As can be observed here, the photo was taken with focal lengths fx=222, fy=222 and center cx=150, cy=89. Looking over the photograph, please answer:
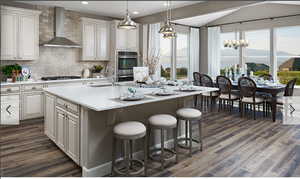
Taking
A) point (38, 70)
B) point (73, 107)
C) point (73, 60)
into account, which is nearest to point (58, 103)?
point (73, 107)

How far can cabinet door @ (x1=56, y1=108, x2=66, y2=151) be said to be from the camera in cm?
265

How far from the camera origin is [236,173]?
237cm

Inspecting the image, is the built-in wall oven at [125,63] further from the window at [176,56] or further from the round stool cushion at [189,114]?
the round stool cushion at [189,114]

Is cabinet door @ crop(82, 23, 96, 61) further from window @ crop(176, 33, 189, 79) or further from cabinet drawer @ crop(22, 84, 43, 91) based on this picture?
window @ crop(176, 33, 189, 79)

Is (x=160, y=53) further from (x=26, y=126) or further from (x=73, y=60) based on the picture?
(x=26, y=126)

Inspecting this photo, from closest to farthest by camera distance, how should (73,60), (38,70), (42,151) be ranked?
(42,151) → (38,70) → (73,60)

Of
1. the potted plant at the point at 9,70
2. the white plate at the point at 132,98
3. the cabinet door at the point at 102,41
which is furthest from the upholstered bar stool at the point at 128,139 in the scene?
the cabinet door at the point at 102,41

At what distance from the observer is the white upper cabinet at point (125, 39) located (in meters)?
5.63

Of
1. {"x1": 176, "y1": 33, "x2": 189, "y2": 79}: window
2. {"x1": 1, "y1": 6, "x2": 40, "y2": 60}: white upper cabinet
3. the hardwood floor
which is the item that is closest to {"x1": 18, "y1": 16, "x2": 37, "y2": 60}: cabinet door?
{"x1": 1, "y1": 6, "x2": 40, "y2": 60}: white upper cabinet

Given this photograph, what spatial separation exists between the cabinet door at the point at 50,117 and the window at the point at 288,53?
5677 mm

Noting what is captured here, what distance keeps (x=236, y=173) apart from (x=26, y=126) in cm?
357

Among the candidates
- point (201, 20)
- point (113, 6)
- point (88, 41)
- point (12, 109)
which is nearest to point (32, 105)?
point (12, 109)

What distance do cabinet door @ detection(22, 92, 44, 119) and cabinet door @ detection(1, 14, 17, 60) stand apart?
81 cm

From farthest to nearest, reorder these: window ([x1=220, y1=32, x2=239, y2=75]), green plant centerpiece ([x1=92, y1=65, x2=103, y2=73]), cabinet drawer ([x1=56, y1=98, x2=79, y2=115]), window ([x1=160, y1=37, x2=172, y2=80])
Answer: window ([x1=220, y1=32, x2=239, y2=75]) < window ([x1=160, y1=37, x2=172, y2=80]) < green plant centerpiece ([x1=92, y1=65, x2=103, y2=73]) < cabinet drawer ([x1=56, y1=98, x2=79, y2=115])
